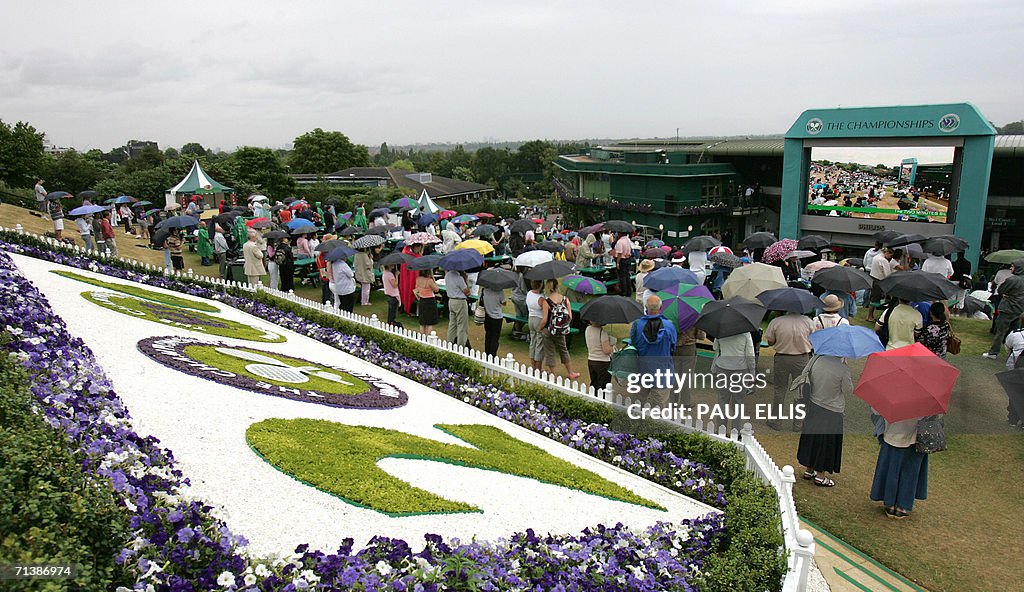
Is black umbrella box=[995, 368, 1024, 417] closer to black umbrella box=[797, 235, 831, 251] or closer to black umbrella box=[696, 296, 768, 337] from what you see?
black umbrella box=[696, 296, 768, 337]

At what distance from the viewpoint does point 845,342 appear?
7.42m

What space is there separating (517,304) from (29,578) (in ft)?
32.3

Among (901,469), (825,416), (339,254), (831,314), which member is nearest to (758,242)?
(831,314)

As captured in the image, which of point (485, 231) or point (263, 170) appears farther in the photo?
point (263, 170)

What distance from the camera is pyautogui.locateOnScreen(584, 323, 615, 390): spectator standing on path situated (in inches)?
358

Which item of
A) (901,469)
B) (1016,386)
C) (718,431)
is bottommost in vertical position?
(718,431)

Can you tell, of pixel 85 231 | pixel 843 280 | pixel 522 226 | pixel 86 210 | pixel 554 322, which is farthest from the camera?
pixel 522 226

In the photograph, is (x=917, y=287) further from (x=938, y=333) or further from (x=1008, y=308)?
(x=1008, y=308)

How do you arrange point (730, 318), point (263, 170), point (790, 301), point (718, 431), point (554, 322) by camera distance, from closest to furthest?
point (718, 431) → point (730, 318) → point (790, 301) → point (554, 322) → point (263, 170)

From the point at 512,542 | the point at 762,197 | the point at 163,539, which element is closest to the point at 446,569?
the point at 512,542

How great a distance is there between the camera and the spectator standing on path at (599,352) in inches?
358

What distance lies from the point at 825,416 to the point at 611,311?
2909mm

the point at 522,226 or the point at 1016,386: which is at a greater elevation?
the point at 522,226

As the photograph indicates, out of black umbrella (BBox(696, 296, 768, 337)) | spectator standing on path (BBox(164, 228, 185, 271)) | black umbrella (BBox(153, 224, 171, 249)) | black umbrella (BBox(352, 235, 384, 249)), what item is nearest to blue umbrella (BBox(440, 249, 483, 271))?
black umbrella (BBox(352, 235, 384, 249))
